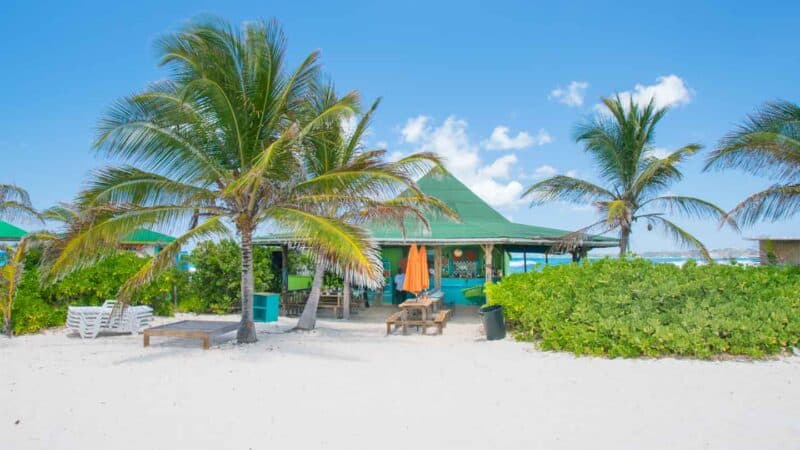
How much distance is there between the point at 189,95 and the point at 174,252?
264cm

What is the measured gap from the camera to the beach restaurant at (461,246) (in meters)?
14.6

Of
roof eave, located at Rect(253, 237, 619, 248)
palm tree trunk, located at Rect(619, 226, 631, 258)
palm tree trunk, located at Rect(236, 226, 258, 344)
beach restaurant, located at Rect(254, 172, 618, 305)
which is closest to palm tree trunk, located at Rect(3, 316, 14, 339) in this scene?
palm tree trunk, located at Rect(236, 226, 258, 344)

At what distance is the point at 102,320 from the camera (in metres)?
10.3

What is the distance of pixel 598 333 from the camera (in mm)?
8312

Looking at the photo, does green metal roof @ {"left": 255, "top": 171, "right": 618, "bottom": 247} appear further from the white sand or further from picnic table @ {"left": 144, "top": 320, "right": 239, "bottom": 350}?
the white sand

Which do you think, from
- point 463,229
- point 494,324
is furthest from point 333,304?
point 494,324

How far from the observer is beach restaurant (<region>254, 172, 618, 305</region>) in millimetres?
14641

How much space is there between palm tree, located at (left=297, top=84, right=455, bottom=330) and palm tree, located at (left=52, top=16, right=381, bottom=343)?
10.5 inches

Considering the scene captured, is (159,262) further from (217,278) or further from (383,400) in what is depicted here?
(217,278)

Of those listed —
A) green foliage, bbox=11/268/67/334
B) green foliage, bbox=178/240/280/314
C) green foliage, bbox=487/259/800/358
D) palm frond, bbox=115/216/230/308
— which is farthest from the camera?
green foliage, bbox=178/240/280/314

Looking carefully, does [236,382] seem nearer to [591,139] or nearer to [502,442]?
[502,442]

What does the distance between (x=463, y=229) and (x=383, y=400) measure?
8.87m

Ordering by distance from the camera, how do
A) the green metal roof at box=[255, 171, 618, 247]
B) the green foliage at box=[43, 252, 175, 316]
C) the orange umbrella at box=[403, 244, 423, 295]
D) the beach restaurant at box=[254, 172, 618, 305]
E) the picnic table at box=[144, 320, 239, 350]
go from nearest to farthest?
the picnic table at box=[144, 320, 239, 350]
the green foliage at box=[43, 252, 175, 316]
the orange umbrella at box=[403, 244, 423, 295]
the green metal roof at box=[255, 171, 618, 247]
the beach restaurant at box=[254, 172, 618, 305]

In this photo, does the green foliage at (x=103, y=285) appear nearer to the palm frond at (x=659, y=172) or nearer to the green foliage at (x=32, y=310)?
the green foliage at (x=32, y=310)
